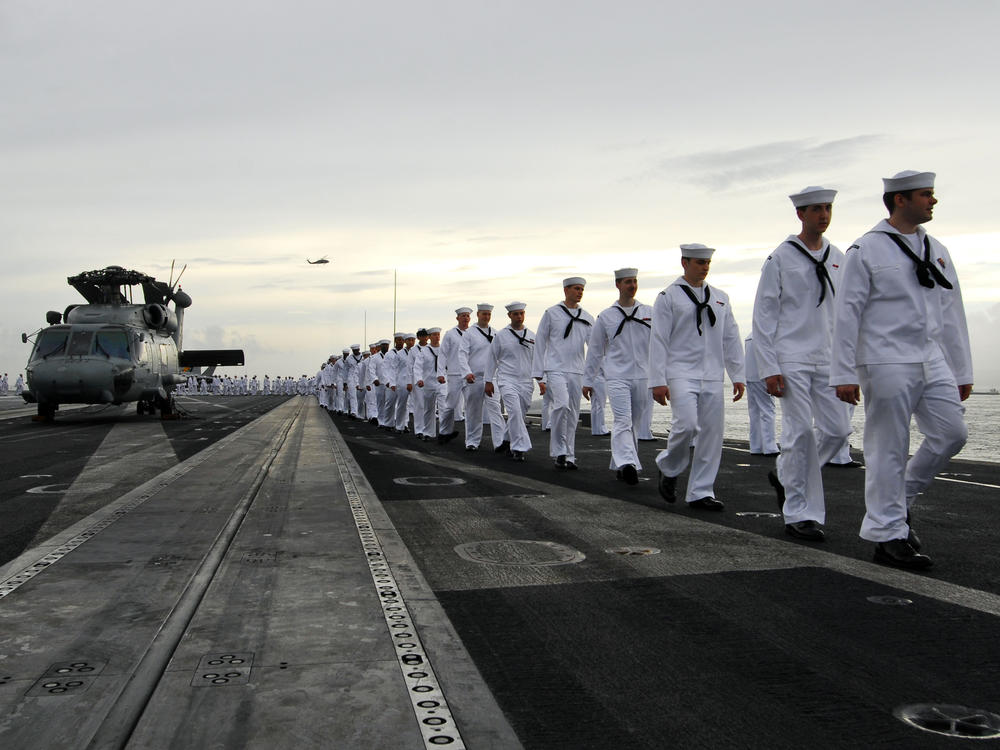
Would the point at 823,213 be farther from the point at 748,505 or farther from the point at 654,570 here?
the point at 654,570

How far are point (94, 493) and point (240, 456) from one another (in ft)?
13.6

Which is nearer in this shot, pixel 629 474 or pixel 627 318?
pixel 629 474

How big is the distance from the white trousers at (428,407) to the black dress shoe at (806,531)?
13826 mm

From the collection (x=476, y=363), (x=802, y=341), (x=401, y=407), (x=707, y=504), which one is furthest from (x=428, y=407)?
(x=802, y=341)

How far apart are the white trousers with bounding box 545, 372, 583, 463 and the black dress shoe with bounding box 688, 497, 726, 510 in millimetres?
3883

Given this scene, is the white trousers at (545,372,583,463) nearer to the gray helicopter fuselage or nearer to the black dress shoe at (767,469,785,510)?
the black dress shoe at (767,469,785,510)

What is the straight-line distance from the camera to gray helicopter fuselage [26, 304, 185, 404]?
873 inches

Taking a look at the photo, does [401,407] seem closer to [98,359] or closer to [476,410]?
[98,359]

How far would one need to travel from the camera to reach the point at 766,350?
6.36 metres

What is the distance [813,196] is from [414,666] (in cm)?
466

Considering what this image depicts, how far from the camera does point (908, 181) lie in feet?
17.3

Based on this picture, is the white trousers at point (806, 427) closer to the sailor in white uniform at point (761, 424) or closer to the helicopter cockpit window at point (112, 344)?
the sailor in white uniform at point (761, 424)

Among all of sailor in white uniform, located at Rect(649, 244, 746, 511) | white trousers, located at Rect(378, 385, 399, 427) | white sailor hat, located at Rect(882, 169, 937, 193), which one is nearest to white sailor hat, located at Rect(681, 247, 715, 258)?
sailor in white uniform, located at Rect(649, 244, 746, 511)

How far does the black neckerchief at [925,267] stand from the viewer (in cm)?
524
